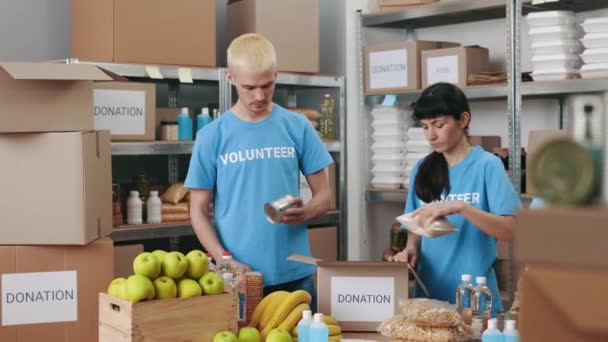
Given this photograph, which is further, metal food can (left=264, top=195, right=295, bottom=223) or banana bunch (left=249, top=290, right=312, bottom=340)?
metal food can (left=264, top=195, right=295, bottom=223)

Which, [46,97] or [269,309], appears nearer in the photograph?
[269,309]

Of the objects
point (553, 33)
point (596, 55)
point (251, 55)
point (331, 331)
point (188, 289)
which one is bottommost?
point (331, 331)

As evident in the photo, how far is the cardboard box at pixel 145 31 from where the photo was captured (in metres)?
3.99

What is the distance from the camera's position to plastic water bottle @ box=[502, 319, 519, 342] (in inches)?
78.4

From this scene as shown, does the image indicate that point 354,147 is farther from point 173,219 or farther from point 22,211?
point 22,211

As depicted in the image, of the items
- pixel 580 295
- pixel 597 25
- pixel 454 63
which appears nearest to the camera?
pixel 580 295

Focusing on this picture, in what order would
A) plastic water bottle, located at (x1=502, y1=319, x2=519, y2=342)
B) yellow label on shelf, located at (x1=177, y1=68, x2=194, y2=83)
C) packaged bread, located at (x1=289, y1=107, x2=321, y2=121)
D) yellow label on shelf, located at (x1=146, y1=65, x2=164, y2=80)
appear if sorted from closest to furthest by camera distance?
plastic water bottle, located at (x1=502, y1=319, x2=519, y2=342) < yellow label on shelf, located at (x1=146, y1=65, x2=164, y2=80) < yellow label on shelf, located at (x1=177, y1=68, x2=194, y2=83) < packaged bread, located at (x1=289, y1=107, x2=321, y2=121)

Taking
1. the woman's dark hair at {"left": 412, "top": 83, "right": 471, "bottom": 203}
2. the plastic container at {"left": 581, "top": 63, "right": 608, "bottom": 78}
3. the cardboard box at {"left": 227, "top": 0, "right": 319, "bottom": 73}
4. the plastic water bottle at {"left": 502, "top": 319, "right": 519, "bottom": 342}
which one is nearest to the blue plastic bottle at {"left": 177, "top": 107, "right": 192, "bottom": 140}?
the cardboard box at {"left": 227, "top": 0, "right": 319, "bottom": 73}

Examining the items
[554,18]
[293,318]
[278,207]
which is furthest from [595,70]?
[293,318]

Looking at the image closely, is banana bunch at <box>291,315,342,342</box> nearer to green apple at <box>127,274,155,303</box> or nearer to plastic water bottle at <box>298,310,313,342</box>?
plastic water bottle at <box>298,310,313,342</box>

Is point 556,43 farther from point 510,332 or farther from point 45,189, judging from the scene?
point 45,189

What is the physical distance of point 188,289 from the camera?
2.10 meters

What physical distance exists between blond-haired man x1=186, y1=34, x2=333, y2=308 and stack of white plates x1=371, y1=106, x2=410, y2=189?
67.8 inches

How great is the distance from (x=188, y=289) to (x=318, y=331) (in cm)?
33
